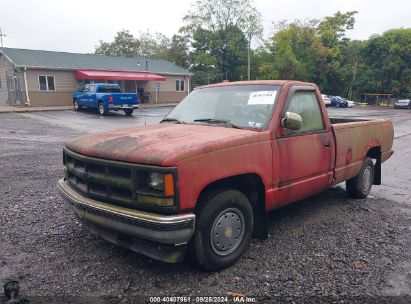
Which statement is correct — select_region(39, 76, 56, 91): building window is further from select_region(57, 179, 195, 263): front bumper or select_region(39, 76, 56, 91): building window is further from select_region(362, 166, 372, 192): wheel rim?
select_region(57, 179, 195, 263): front bumper

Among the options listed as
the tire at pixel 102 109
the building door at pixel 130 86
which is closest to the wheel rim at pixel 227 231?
the tire at pixel 102 109

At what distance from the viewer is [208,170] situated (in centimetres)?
316

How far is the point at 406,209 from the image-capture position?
5.45 metres

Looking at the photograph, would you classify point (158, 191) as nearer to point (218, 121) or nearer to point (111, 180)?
point (111, 180)

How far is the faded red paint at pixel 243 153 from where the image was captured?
306 centimetres

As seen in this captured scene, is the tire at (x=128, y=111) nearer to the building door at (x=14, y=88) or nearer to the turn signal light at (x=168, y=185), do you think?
the building door at (x=14, y=88)

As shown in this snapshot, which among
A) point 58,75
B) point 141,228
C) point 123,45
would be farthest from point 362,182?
point 123,45

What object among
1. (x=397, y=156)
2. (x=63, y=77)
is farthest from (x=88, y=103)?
(x=397, y=156)

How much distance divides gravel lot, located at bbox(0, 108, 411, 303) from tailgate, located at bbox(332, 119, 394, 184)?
653mm

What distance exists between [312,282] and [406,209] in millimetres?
2986

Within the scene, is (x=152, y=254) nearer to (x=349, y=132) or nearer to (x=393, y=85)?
(x=349, y=132)

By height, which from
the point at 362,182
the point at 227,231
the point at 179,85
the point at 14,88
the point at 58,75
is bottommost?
the point at 362,182

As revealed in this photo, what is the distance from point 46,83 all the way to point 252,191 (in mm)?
28773

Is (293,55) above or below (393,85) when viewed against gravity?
above
